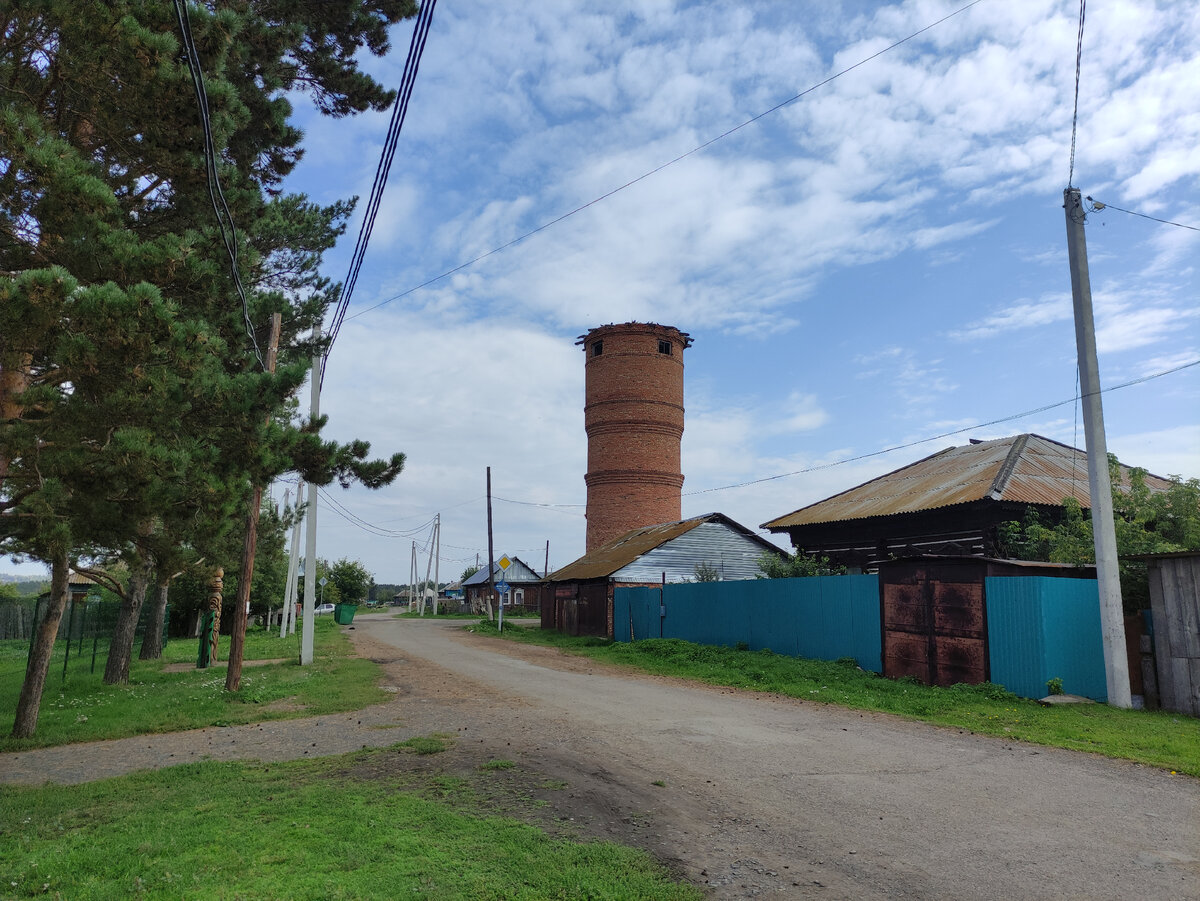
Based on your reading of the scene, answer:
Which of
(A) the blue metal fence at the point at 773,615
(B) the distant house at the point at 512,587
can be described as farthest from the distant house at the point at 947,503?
(B) the distant house at the point at 512,587

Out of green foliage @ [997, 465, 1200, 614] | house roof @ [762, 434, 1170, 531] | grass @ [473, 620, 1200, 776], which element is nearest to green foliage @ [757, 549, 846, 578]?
house roof @ [762, 434, 1170, 531]

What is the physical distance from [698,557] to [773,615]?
11.0 m

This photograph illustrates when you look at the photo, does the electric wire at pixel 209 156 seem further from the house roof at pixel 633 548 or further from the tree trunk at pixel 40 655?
the house roof at pixel 633 548

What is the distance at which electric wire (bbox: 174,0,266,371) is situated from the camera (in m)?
7.32

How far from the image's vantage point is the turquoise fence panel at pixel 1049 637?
41.0ft

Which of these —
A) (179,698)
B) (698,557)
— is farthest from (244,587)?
(698,557)

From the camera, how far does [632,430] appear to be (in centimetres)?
4112

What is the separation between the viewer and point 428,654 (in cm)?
2389

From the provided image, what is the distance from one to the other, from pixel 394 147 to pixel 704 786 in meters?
8.45

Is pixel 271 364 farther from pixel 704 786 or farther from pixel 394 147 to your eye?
pixel 704 786

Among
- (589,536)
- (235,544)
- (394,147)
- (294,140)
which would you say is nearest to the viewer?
(394,147)

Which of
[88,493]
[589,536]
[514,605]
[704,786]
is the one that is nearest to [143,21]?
[88,493]

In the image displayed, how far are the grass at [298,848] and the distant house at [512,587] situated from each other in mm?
65630

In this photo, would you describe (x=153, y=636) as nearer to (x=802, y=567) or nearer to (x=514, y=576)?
(x=802, y=567)
